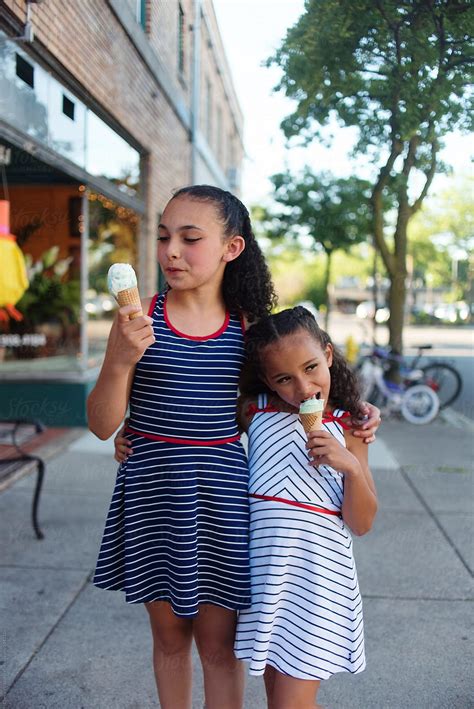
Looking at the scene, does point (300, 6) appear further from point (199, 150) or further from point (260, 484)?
point (199, 150)

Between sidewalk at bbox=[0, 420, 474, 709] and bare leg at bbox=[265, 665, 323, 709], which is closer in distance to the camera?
bare leg at bbox=[265, 665, 323, 709]

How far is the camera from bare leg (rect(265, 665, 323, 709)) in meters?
1.81

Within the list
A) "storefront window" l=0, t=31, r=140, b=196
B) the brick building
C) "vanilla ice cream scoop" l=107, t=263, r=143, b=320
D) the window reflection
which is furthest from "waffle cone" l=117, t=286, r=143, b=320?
the window reflection

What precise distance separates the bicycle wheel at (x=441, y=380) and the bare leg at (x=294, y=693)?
7459 mm

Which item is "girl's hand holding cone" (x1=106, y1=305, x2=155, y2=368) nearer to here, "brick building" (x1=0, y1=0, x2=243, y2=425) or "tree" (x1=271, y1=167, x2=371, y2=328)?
"brick building" (x1=0, y1=0, x2=243, y2=425)

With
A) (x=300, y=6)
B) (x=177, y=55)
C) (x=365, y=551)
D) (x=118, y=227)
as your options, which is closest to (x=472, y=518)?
(x=365, y=551)

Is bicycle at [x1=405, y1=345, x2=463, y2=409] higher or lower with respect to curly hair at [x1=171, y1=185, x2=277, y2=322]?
lower

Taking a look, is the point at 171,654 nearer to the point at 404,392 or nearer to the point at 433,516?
the point at 433,516

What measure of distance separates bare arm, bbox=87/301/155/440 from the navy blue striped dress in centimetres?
10

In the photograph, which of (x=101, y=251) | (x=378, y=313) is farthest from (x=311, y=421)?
(x=378, y=313)

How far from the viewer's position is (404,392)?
873 centimetres

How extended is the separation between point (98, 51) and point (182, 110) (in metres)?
4.08

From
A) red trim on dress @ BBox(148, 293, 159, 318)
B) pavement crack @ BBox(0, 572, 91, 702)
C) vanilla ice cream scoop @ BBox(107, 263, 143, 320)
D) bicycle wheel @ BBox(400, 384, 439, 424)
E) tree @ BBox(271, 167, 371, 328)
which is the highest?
tree @ BBox(271, 167, 371, 328)

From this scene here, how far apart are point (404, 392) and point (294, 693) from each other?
7187 millimetres
